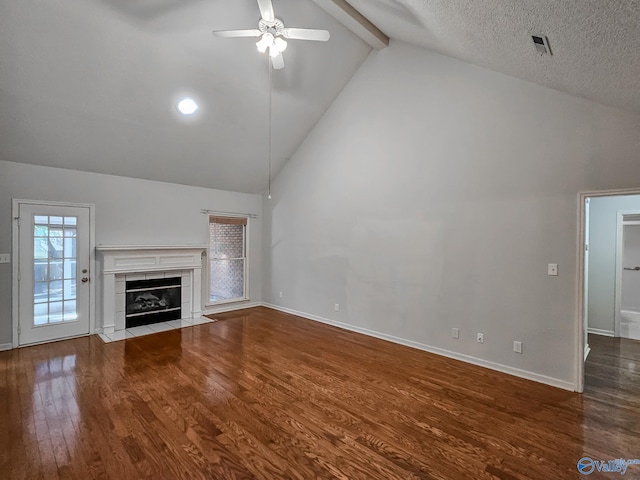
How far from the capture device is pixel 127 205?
5.19 m

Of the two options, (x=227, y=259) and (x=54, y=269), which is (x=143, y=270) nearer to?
(x=54, y=269)

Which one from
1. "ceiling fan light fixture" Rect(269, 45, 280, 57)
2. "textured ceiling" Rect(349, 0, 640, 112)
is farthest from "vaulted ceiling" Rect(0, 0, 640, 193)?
"ceiling fan light fixture" Rect(269, 45, 280, 57)

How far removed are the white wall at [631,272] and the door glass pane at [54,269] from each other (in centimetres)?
1026

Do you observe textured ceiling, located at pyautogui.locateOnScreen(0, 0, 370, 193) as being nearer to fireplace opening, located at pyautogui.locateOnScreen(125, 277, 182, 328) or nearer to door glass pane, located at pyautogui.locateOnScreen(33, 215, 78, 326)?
door glass pane, located at pyautogui.locateOnScreen(33, 215, 78, 326)

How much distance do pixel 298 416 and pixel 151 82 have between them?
4157 mm

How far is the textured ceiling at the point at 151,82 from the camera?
3248mm

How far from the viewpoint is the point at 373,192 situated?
481cm

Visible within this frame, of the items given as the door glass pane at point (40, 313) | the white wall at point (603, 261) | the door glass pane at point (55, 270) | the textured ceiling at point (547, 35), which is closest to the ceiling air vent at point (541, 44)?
the textured ceiling at point (547, 35)

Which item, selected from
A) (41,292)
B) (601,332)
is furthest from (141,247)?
(601,332)

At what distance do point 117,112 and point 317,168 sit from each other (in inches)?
120

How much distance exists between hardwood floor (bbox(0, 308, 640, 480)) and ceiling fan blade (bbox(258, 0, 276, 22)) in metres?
3.47

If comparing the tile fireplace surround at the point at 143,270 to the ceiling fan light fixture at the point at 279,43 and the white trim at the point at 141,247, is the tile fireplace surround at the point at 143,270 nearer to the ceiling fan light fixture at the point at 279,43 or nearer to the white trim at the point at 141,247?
the white trim at the point at 141,247

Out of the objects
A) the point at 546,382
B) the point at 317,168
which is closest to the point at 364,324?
the point at 546,382

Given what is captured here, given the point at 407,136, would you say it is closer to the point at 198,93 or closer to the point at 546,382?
the point at 198,93
